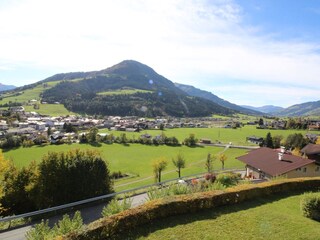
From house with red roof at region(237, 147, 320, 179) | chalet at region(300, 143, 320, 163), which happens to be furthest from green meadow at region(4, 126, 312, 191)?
house with red roof at region(237, 147, 320, 179)

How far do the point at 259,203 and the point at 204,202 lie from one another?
545cm

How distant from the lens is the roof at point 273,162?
4240cm

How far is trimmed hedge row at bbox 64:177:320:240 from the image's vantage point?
14.1 metres

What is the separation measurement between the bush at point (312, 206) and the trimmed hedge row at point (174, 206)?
3.95 meters

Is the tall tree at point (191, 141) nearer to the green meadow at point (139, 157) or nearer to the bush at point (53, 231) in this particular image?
the green meadow at point (139, 157)

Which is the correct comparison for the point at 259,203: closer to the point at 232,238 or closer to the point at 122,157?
the point at 232,238

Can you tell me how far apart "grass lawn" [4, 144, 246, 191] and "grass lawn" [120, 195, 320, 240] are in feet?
146

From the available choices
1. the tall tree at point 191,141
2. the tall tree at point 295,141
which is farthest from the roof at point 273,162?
the tall tree at point 191,141

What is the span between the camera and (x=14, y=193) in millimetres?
34312

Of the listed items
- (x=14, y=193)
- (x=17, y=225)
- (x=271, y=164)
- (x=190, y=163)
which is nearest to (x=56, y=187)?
(x=14, y=193)

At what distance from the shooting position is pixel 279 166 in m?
43.3

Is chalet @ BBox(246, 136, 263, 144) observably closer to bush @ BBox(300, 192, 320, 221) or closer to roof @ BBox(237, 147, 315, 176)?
roof @ BBox(237, 147, 315, 176)

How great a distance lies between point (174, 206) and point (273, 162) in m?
32.6

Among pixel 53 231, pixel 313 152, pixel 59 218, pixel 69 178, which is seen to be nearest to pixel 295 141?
pixel 313 152
